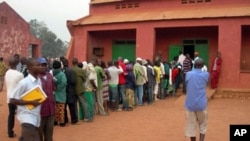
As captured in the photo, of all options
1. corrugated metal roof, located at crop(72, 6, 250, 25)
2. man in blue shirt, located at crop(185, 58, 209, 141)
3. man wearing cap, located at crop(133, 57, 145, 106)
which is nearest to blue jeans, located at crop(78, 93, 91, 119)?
man wearing cap, located at crop(133, 57, 145, 106)

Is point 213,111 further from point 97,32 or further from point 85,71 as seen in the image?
point 97,32

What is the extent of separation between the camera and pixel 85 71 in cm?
968

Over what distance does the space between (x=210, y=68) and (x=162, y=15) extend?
11.4ft

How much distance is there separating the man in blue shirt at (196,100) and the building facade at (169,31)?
8908 millimetres

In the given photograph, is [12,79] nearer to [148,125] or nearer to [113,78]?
[148,125]

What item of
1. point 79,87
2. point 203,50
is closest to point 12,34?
point 203,50

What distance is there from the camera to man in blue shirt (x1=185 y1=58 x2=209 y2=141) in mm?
6559

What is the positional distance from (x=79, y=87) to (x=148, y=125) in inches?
83.5

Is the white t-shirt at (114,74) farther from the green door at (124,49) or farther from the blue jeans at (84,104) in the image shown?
the green door at (124,49)

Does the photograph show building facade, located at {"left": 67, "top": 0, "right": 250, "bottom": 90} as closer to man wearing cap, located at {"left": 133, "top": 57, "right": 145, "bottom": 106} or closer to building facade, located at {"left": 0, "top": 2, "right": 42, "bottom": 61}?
A: man wearing cap, located at {"left": 133, "top": 57, "right": 145, "bottom": 106}

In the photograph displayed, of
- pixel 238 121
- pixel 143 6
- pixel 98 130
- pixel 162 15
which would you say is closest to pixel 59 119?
pixel 98 130

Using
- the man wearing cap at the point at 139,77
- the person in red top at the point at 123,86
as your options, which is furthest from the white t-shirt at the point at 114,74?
the man wearing cap at the point at 139,77

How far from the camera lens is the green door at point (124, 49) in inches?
749

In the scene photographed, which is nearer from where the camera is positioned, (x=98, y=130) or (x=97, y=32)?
(x=98, y=130)
